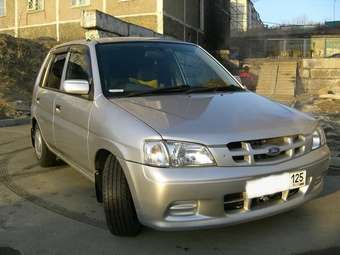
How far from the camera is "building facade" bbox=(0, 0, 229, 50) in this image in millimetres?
31922

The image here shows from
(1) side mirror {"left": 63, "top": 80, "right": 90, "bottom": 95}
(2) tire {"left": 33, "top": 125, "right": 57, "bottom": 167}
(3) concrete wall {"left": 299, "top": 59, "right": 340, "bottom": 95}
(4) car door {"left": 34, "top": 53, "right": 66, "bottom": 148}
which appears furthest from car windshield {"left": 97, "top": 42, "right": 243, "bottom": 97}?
(3) concrete wall {"left": 299, "top": 59, "right": 340, "bottom": 95}

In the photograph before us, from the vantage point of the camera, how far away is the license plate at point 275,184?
387cm

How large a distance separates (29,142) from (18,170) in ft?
7.18

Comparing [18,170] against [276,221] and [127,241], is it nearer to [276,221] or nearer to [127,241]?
[127,241]

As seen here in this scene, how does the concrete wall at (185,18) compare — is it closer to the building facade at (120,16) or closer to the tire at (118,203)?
the building facade at (120,16)

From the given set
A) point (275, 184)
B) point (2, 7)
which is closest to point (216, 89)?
point (275, 184)

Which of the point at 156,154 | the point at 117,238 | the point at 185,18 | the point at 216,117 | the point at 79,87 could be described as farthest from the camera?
the point at 185,18

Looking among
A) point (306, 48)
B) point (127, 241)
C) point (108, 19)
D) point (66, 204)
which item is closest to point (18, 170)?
point (66, 204)

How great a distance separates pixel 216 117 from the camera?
4152mm

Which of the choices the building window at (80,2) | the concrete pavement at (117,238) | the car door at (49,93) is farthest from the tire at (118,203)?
the building window at (80,2)

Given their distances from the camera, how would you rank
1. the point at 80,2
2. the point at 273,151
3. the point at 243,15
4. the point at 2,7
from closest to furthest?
1. the point at 273,151
2. the point at 80,2
3. the point at 2,7
4. the point at 243,15

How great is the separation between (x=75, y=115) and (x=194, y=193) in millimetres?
1935

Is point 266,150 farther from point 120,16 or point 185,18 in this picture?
point 185,18

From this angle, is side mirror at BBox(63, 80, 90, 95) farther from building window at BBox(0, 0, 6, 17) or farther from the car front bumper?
building window at BBox(0, 0, 6, 17)
